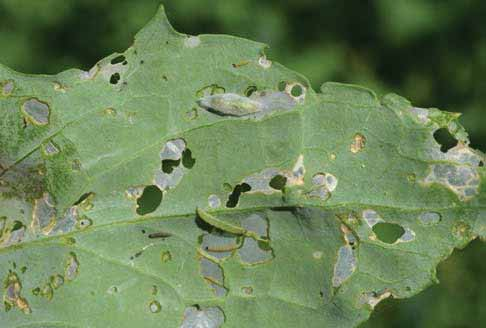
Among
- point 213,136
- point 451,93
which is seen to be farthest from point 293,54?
point 213,136

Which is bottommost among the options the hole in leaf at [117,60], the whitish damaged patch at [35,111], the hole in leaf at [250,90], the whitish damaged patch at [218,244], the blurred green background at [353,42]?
the whitish damaged patch at [218,244]

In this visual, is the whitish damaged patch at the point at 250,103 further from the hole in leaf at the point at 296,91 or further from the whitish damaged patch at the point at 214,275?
the whitish damaged patch at the point at 214,275

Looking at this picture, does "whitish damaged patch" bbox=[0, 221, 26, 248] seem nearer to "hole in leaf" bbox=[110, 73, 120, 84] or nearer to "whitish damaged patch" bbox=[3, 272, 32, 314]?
"whitish damaged patch" bbox=[3, 272, 32, 314]

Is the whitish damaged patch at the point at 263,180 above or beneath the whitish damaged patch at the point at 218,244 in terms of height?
above

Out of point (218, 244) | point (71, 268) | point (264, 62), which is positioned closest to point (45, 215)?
point (71, 268)

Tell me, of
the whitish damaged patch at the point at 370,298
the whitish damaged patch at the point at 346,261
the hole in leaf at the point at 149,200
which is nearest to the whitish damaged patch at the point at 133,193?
the hole in leaf at the point at 149,200

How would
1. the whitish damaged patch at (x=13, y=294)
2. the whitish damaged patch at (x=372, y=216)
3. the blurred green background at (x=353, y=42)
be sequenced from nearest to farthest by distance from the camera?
the whitish damaged patch at (x=372, y=216)
the whitish damaged patch at (x=13, y=294)
the blurred green background at (x=353, y=42)

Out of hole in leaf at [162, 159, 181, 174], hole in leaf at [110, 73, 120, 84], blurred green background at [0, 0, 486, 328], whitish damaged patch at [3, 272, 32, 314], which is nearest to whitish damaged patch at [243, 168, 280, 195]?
hole in leaf at [162, 159, 181, 174]
